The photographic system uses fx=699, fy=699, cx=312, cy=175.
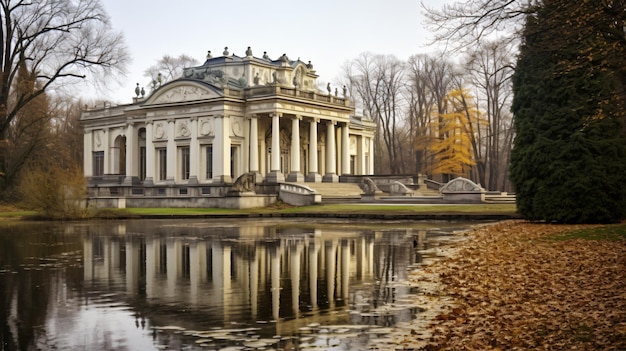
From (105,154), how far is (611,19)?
5810cm

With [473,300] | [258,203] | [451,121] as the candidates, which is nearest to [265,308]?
[473,300]

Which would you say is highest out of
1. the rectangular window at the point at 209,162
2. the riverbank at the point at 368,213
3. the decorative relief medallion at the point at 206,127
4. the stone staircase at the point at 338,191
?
the decorative relief medallion at the point at 206,127

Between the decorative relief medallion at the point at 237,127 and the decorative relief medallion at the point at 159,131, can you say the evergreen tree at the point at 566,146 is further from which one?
the decorative relief medallion at the point at 159,131

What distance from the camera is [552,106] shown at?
26.3 meters

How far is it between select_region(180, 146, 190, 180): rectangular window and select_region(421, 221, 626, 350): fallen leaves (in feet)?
145

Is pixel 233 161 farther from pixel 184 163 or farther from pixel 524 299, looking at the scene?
pixel 524 299

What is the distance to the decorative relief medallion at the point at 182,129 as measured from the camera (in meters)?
58.1

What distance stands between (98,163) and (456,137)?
34.9 metres

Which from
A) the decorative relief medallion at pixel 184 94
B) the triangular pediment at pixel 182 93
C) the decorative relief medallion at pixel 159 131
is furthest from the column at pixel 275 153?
the decorative relief medallion at pixel 159 131

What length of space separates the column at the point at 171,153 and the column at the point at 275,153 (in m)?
8.88

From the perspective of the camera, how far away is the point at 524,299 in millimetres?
10039

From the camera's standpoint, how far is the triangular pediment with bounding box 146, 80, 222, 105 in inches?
2223

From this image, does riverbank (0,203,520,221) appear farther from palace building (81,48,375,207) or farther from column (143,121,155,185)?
column (143,121,155,185)

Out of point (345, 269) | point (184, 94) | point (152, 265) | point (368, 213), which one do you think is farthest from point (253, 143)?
point (345, 269)
